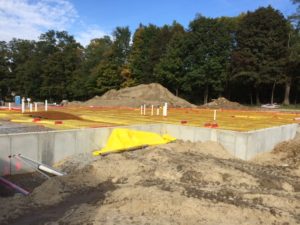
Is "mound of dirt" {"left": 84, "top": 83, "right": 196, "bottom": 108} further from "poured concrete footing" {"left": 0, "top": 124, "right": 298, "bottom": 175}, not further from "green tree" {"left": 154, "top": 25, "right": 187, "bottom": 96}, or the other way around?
"poured concrete footing" {"left": 0, "top": 124, "right": 298, "bottom": 175}

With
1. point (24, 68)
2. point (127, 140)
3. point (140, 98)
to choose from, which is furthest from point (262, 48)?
point (24, 68)

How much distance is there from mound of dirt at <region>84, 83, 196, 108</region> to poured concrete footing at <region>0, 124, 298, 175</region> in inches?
714

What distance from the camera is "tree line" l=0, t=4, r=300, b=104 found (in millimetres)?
38312

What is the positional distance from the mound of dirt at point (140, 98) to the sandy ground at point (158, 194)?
21301 mm

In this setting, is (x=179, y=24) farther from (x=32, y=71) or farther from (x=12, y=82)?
(x=12, y=82)

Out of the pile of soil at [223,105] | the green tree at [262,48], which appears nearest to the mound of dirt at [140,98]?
the pile of soil at [223,105]

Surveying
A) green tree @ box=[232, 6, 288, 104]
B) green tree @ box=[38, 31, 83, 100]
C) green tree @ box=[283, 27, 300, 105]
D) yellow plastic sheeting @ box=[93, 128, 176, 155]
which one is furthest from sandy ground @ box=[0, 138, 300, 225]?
green tree @ box=[38, 31, 83, 100]

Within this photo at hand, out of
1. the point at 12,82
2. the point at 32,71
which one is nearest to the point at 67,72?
the point at 32,71

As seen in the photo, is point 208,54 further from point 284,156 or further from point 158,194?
point 158,194

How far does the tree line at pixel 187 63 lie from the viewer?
1508 inches

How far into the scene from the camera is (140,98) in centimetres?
3300

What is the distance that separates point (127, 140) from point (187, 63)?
36008 millimetres

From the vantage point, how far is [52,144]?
27.0 ft

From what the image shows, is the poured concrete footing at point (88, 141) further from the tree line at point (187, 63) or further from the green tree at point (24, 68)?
the green tree at point (24, 68)
